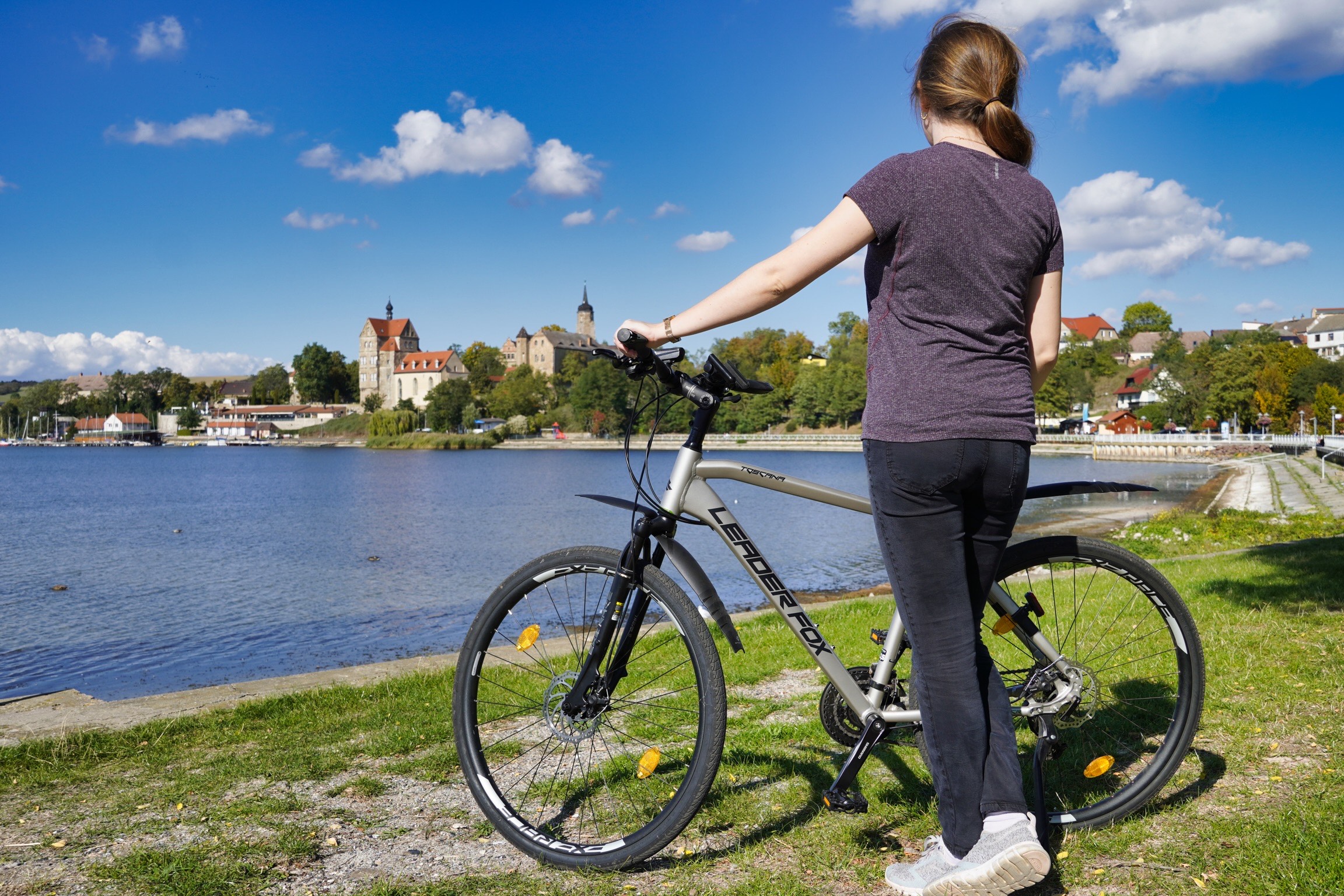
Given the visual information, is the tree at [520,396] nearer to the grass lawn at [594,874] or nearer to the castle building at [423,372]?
the castle building at [423,372]

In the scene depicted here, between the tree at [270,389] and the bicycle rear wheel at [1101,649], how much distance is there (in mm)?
183421

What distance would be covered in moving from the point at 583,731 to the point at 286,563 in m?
21.2

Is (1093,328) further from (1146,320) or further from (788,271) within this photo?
(788,271)

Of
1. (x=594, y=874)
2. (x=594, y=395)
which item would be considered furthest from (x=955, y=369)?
(x=594, y=395)

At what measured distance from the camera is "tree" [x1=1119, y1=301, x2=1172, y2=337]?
488 ft

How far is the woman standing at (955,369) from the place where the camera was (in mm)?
2217

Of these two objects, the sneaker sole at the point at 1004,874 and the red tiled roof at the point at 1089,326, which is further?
the red tiled roof at the point at 1089,326

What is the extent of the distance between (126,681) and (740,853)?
1066cm

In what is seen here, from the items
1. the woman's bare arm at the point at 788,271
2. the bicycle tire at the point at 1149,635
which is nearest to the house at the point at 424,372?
the bicycle tire at the point at 1149,635

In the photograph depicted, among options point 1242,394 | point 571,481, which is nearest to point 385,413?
point 571,481

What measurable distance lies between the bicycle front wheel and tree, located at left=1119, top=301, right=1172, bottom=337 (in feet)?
543

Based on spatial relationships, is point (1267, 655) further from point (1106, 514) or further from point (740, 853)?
point (1106, 514)

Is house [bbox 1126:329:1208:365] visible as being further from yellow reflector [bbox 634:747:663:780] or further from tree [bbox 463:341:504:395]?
yellow reflector [bbox 634:747:663:780]

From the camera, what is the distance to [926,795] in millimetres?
3217
